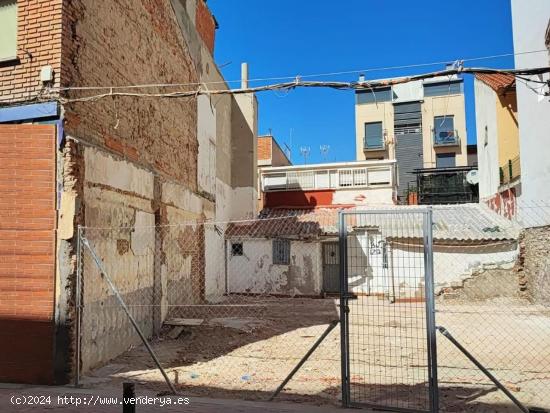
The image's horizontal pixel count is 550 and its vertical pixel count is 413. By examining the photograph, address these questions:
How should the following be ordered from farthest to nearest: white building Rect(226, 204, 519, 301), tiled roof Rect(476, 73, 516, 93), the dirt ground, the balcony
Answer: the balcony < tiled roof Rect(476, 73, 516, 93) < white building Rect(226, 204, 519, 301) < the dirt ground

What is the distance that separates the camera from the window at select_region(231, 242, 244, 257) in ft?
67.9

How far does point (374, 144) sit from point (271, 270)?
25.3 meters

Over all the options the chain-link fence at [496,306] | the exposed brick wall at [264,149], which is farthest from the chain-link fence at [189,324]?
the exposed brick wall at [264,149]

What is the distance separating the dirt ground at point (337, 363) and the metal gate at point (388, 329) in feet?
0.14

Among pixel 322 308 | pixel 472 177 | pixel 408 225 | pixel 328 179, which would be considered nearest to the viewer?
pixel 322 308

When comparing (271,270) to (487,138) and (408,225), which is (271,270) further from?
(487,138)

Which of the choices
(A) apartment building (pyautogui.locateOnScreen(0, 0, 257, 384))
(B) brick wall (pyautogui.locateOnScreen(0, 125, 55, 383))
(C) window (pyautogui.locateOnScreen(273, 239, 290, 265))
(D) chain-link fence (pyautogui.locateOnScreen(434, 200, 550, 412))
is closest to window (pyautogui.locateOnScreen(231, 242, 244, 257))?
(C) window (pyautogui.locateOnScreen(273, 239, 290, 265))

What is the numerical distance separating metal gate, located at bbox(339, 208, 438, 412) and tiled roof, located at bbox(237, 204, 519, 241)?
83mm

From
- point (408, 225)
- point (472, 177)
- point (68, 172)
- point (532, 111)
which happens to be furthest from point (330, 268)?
→ point (68, 172)

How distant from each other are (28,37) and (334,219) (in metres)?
15.9

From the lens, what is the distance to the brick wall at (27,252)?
6656mm

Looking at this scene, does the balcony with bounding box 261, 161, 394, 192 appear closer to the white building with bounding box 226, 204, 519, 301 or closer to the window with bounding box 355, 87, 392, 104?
the white building with bounding box 226, 204, 519, 301

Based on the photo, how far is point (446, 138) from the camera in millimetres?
40406

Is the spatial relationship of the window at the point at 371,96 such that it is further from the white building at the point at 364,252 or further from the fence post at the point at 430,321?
the fence post at the point at 430,321
